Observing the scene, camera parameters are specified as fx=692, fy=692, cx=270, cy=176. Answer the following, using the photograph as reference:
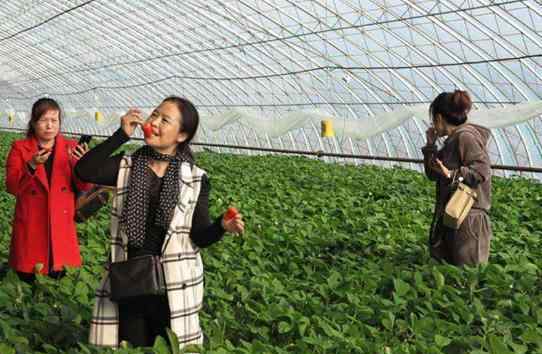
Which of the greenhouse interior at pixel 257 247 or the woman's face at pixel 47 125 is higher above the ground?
the woman's face at pixel 47 125

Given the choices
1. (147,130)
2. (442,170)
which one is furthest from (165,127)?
(442,170)

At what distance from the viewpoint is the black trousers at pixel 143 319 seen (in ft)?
9.72

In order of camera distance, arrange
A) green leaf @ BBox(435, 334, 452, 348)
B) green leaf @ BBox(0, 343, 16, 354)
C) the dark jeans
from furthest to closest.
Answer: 1. the dark jeans
2. green leaf @ BBox(435, 334, 452, 348)
3. green leaf @ BBox(0, 343, 16, 354)

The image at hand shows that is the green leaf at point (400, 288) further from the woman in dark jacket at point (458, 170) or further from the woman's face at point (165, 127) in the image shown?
the woman's face at point (165, 127)

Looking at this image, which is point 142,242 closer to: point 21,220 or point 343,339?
point 343,339

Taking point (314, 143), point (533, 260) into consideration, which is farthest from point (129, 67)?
point (533, 260)

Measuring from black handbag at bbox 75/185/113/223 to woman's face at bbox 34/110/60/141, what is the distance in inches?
16.8

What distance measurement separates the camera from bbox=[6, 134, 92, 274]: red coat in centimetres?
430

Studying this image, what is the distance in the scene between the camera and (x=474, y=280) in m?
4.41

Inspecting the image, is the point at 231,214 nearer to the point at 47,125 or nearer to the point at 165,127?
the point at 165,127

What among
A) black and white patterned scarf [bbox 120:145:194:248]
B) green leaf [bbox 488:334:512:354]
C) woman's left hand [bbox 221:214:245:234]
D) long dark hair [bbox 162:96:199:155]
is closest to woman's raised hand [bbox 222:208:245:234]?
woman's left hand [bbox 221:214:245:234]

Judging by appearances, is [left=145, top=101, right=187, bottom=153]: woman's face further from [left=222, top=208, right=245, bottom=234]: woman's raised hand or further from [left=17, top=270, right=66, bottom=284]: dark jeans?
[left=17, top=270, right=66, bottom=284]: dark jeans

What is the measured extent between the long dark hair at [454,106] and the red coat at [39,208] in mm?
2398

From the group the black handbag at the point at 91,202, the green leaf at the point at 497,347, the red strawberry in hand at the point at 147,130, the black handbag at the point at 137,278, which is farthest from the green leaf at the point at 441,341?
the black handbag at the point at 91,202
